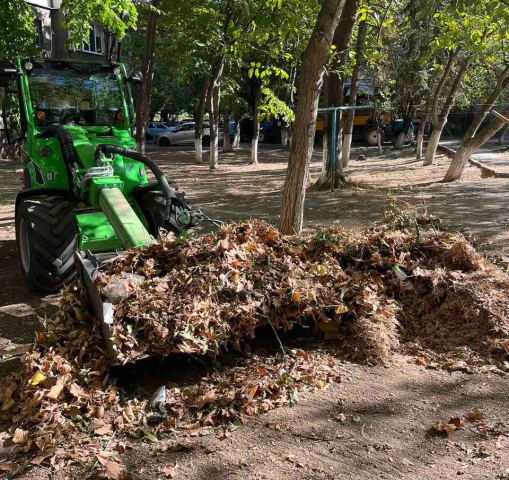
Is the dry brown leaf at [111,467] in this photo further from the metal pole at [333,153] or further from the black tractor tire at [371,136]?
the black tractor tire at [371,136]

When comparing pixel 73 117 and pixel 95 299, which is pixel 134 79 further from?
pixel 95 299

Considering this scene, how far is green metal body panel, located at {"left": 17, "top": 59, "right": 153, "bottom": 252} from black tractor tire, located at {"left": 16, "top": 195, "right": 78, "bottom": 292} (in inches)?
6.4

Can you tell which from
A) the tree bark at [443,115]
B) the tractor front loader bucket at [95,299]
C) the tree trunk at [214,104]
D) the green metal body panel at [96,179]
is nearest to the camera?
the tractor front loader bucket at [95,299]

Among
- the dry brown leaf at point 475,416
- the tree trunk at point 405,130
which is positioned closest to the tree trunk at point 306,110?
the dry brown leaf at point 475,416

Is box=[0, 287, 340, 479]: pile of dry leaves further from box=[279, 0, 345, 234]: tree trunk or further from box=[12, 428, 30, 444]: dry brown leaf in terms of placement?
box=[279, 0, 345, 234]: tree trunk

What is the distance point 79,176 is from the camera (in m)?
6.10

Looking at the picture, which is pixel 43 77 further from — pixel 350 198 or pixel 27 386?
Answer: pixel 350 198

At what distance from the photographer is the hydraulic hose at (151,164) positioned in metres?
5.71

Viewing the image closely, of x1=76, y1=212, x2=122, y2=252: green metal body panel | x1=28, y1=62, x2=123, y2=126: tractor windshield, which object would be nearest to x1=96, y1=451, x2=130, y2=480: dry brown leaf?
x1=76, y1=212, x2=122, y2=252: green metal body panel

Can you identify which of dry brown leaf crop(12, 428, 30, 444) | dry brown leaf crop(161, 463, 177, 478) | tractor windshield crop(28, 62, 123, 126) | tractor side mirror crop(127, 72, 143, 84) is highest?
tractor side mirror crop(127, 72, 143, 84)

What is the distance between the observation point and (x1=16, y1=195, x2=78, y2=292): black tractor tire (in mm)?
5676

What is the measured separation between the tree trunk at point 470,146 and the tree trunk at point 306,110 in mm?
9123

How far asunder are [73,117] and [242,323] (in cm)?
442

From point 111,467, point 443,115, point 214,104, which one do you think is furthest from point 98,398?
point 214,104
